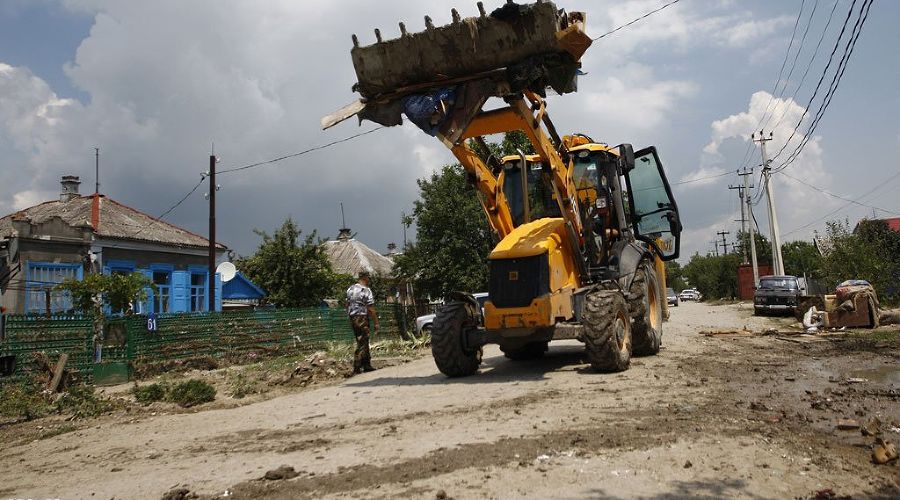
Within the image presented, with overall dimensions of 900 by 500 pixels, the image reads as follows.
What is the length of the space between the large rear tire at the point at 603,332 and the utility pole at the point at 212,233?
58.8ft

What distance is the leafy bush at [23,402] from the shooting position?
8.73m

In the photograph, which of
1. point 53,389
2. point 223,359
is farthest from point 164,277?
point 53,389

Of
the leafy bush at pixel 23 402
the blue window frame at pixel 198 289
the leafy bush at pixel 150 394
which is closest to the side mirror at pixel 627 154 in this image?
the leafy bush at pixel 150 394

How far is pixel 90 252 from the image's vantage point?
22.1 meters

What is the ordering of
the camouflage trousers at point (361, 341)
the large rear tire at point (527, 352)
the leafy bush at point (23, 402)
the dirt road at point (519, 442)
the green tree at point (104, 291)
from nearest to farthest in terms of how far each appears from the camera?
1. the dirt road at point (519, 442)
2. the leafy bush at point (23, 402)
3. the large rear tire at point (527, 352)
4. the camouflage trousers at point (361, 341)
5. the green tree at point (104, 291)

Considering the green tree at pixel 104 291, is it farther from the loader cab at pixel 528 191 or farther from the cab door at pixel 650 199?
the cab door at pixel 650 199

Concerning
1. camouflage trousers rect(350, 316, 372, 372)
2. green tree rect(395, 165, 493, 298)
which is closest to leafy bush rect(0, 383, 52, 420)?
camouflage trousers rect(350, 316, 372, 372)

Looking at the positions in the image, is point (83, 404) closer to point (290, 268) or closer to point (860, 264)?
point (290, 268)

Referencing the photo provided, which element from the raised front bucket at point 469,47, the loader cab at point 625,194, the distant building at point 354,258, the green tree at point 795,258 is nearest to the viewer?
the raised front bucket at point 469,47

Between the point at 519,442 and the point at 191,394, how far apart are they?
5762 millimetres

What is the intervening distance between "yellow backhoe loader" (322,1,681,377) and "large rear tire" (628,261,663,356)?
0.02m

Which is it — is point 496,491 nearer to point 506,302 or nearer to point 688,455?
point 688,455

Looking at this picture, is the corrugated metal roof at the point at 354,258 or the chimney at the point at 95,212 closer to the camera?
the chimney at the point at 95,212

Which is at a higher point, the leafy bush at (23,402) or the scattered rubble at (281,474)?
the leafy bush at (23,402)
